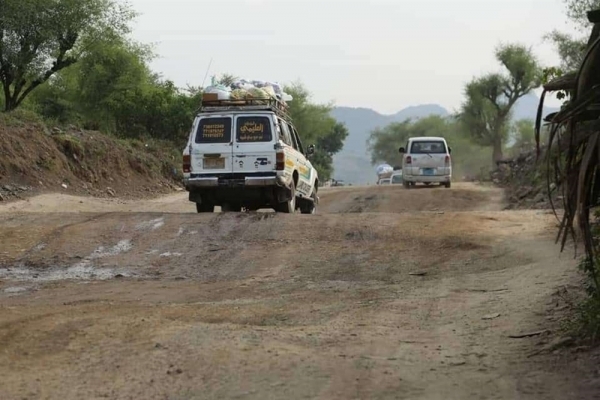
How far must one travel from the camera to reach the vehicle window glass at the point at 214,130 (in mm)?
15625

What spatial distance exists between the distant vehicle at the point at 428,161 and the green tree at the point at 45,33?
13224mm

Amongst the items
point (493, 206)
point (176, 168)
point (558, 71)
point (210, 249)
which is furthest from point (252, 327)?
point (176, 168)

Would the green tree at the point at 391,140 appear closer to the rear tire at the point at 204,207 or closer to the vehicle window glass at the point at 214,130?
the rear tire at the point at 204,207

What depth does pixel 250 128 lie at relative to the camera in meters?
15.6

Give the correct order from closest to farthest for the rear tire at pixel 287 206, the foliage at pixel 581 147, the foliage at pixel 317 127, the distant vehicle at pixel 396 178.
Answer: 1. the foliage at pixel 581 147
2. the rear tire at pixel 287 206
3. the distant vehicle at pixel 396 178
4. the foliage at pixel 317 127

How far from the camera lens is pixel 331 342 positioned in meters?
6.36

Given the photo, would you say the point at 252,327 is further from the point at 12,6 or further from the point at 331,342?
the point at 12,6

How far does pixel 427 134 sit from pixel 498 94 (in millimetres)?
42334

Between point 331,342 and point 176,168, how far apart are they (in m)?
25.7

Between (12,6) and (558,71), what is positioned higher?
(12,6)

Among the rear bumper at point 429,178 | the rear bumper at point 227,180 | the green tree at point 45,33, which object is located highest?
the green tree at point 45,33

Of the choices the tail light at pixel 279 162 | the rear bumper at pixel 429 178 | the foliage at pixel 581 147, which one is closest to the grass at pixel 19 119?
the tail light at pixel 279 162

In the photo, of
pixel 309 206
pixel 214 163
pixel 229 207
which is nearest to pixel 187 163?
pixel 214 163

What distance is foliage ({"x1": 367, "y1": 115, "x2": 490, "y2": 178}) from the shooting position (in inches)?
4080
